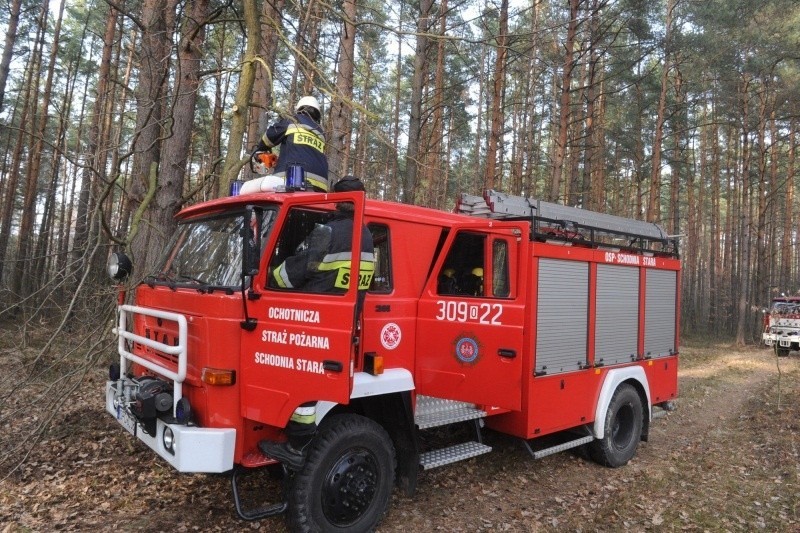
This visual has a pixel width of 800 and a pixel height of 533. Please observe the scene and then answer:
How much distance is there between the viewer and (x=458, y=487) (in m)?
5.17

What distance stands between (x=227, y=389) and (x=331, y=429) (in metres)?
0.80

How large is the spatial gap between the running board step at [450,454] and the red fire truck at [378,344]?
0.07ft

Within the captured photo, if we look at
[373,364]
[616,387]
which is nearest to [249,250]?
[373,364]

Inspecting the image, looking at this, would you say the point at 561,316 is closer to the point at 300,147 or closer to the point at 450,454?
the point at 450,454

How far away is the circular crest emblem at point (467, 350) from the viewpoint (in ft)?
14.8

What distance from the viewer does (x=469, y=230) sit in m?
4.79

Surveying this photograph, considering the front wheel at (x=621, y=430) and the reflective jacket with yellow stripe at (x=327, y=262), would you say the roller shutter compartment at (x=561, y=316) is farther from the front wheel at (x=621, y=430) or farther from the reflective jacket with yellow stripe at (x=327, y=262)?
the reflective jacket with yellow stripe at (x=327, y=262)

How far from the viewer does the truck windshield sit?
3.82 meters

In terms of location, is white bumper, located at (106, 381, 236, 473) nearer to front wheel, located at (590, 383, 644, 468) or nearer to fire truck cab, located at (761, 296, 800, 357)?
front wheel, located at (590, 383, 644, 468)

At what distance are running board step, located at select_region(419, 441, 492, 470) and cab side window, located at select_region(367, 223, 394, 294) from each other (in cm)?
148

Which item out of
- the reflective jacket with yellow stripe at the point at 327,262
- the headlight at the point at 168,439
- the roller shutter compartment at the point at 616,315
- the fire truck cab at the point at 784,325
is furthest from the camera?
the fire truck cab at the point at 784,325

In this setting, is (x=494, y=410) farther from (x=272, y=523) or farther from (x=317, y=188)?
(x=317, y=188)

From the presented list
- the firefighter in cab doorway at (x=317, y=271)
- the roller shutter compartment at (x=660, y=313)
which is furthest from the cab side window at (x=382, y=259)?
the roller shutter compartment at (x=660, y=313)

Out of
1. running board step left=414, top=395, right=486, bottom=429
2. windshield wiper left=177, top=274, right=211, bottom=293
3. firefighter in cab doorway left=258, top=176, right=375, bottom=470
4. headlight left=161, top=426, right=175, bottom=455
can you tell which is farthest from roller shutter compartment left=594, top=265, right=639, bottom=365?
headlight left=161, top=426, right=175, bottom=455
